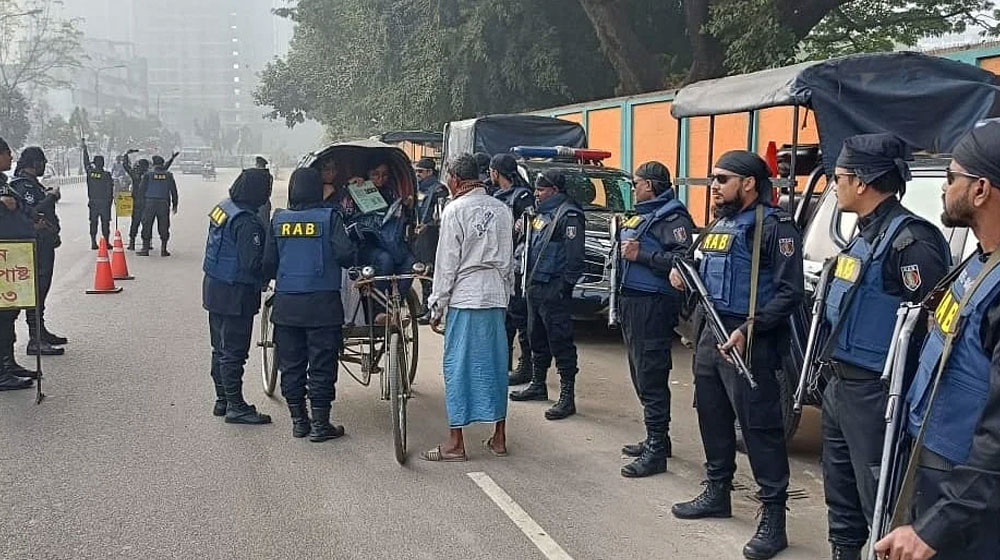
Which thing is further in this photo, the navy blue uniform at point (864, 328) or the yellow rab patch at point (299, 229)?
the yellow rab patch at point (299, 229)

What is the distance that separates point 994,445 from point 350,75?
34868mm

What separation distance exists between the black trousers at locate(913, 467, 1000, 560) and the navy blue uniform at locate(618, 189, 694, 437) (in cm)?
321

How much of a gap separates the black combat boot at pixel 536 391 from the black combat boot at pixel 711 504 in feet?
8.84

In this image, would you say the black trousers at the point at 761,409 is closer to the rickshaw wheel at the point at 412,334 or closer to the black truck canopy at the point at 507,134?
the rickshaw wheel at the point at 412,334

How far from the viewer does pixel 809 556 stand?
15.3 ft

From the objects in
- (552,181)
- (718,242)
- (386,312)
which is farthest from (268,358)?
(718,242)

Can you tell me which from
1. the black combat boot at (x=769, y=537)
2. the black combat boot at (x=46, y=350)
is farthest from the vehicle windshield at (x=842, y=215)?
the black combat boot at (x=46, y=350)

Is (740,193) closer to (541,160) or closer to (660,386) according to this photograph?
(660,386)

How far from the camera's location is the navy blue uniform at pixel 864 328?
3.56 m

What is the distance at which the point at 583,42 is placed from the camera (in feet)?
80.5

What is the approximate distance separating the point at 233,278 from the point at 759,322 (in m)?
3.69

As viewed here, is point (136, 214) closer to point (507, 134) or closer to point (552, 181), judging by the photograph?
point (507, 134)

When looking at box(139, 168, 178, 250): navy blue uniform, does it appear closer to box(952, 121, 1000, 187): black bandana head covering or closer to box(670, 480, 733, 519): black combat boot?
box(670, 480, 733, 519): black combat boot

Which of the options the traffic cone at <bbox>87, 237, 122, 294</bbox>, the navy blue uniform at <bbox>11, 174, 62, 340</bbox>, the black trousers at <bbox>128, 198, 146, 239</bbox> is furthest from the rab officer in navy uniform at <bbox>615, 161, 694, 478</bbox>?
the black trousers at <bbox>128, 198, 146, 239</bbox>
